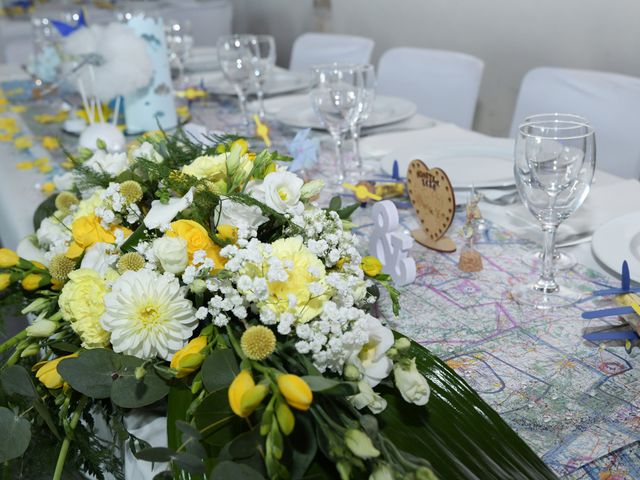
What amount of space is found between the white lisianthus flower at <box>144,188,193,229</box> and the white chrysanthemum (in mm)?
87

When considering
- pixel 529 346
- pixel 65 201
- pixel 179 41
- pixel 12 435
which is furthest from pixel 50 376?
pixel 179 41

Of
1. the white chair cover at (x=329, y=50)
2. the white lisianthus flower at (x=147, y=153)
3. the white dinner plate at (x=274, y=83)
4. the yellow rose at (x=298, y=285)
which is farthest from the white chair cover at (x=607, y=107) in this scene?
the yellow rose at (x=298, y=285)

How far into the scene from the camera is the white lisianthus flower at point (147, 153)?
925 millimetres

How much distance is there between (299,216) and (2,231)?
1051 mm

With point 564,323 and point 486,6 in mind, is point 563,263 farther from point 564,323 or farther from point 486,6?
point 486,6

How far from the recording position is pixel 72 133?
1.82 metres

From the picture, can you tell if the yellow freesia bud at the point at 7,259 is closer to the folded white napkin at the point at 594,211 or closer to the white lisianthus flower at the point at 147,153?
the white lisianthus flower at the point at 147,153

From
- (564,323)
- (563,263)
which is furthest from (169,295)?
(563,263)

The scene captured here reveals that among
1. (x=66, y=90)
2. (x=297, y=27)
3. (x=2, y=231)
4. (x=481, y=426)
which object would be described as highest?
(x=481, y=426)

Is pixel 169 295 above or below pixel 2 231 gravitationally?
above

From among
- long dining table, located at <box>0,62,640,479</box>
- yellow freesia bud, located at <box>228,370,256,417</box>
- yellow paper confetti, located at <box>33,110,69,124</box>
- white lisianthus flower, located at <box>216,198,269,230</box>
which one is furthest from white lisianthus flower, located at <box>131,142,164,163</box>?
yellow paper confetti, located at <box>33,110,69,124</box>

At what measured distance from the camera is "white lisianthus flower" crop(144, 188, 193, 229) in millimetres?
734

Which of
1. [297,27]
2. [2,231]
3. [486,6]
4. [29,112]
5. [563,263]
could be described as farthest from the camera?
[297,27]

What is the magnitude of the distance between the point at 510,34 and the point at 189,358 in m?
2.77
